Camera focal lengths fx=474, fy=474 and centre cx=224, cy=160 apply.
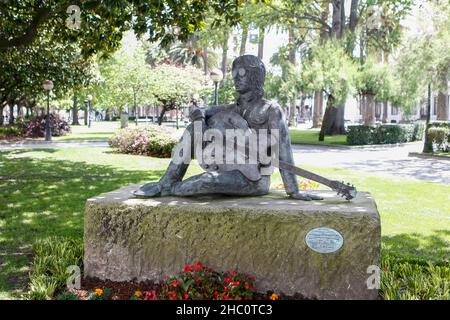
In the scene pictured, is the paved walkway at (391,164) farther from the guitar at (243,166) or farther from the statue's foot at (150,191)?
the statue's foot at (150,191)

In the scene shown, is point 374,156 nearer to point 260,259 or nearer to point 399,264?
point 399,264

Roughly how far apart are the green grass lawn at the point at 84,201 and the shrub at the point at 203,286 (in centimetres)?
153

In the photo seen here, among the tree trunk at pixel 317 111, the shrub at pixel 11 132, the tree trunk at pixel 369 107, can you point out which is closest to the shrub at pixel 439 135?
the tree trunk at pixel 369 107

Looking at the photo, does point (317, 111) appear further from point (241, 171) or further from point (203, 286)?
point (203, 286)

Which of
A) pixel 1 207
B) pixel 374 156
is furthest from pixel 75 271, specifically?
pixel 374 156

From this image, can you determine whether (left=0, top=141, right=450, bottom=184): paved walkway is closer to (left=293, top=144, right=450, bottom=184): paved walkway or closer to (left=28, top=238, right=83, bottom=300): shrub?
(left=293, top=144, right=450, bottom=184): paved walkway

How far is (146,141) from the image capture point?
61.2 feet

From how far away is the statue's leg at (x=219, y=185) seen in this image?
5.01 m

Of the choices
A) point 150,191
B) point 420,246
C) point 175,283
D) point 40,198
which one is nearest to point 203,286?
point 175,283

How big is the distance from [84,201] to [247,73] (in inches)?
214

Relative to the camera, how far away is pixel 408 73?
25047 millimetres

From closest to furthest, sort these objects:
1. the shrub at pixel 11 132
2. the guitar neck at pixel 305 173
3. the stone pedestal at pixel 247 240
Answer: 1. the stone pedestal at pixel 247 240
2. the guitar neck at pixel 305 173
3. the shrub at pixel 11 132

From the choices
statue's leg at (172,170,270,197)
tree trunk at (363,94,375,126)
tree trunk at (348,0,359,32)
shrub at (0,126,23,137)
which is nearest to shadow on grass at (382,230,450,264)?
statue's leg at (172,170,270,197)

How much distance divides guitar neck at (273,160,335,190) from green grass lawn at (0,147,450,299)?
1.93 meters
